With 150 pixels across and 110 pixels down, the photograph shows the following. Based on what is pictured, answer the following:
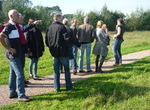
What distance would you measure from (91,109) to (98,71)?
421cm

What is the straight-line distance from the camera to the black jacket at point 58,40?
6.76 metres

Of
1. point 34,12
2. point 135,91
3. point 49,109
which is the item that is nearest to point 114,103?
point 135,91

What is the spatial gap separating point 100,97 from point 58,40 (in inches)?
75.5

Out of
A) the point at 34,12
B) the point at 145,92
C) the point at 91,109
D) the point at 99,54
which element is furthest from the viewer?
the point at 34,12

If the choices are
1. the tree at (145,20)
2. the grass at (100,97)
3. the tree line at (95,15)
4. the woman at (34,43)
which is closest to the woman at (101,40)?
the grass at (100,97)

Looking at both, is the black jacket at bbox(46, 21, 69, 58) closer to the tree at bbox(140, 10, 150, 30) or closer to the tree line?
the tree line

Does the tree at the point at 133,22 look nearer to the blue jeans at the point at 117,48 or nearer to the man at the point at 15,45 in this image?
the blue jeans at the point at 117,48

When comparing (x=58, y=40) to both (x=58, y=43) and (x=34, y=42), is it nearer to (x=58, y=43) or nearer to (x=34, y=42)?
(x=58, y=43)

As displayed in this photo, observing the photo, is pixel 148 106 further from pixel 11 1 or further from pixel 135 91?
pixel 11 1

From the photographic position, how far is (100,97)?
6.21 metres

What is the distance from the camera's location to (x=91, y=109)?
5.68 m

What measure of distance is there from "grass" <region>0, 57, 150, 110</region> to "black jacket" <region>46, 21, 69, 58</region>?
1149 millimetres

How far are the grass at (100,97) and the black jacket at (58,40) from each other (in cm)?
115

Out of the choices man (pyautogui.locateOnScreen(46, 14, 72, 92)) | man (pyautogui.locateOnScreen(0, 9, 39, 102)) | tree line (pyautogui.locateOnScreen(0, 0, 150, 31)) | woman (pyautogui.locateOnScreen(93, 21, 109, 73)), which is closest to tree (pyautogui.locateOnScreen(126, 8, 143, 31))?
tree line (pyautogui.locateOnScreen(0, 0, 150, 31))
